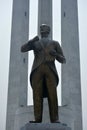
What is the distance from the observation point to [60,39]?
2323 centimetres

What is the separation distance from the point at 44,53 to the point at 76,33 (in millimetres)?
15679

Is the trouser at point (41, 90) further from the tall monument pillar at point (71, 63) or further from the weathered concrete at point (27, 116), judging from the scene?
the tall monument pillar at point (71, 63)

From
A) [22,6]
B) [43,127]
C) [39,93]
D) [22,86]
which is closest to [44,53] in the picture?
[39,93]

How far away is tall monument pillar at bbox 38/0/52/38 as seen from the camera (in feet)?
73.3

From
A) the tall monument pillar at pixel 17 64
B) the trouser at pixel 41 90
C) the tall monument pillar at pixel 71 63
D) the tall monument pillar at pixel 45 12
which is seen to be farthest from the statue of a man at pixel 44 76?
the tall monument pillar at pixel 45 12

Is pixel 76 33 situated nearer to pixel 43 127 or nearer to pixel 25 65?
pixel 25 65

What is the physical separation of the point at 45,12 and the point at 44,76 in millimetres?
15080

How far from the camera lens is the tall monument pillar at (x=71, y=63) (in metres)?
21.6

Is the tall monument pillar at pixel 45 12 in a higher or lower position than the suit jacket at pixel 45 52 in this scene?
higher

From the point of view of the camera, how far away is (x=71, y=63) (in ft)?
74.2

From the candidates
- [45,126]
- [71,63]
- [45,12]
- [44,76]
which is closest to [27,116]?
[71,63]

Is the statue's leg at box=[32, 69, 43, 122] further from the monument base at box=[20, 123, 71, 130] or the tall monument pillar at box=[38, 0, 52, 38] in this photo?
the tall monument pillar at box=[38, 0, 52, 38]

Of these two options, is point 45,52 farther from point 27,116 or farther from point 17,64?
point 17,64

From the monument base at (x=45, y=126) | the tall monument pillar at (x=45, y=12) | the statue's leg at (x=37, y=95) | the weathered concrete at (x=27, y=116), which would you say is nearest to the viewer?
the monument base at (x=45, y=126)
